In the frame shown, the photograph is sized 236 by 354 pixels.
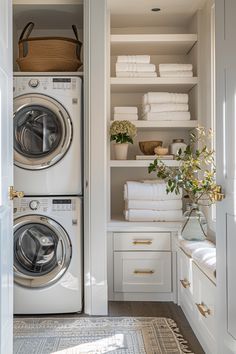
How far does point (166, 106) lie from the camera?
3613 millimetres

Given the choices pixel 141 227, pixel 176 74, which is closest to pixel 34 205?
pixel 141 227

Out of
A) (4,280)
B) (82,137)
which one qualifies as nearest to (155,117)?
(82,137)

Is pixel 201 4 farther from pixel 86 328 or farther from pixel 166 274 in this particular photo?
pixel 86 328

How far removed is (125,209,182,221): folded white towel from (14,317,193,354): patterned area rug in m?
0.83

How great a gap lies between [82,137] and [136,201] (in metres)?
0.72

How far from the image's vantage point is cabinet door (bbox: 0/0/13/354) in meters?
1.79

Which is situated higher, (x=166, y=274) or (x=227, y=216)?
(x=227, y=216)

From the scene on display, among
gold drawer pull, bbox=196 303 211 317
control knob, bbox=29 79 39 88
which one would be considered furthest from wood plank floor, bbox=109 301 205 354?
control knob, bbox=29 79 39 88

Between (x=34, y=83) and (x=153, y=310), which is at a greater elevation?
(x=34, y=83)

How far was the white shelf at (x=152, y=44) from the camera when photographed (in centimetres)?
361

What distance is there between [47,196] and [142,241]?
0.85 m

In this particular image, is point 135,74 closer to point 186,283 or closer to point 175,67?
point 175,67

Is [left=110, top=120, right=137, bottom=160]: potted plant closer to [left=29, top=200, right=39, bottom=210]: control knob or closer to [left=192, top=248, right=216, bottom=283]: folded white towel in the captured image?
[left=29, top=200, right=39, bottom=210]: control knob

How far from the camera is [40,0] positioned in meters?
3.32
